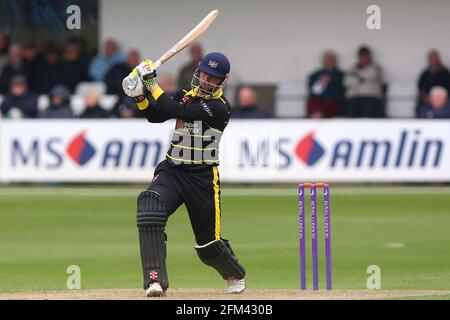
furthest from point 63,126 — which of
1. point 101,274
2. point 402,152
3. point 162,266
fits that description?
point 162,266

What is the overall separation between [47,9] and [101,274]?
47.8ft

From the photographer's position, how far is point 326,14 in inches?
1061

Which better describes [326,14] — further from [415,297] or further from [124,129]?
[415,297]

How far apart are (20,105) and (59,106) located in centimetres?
83

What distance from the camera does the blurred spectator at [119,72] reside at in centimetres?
2564

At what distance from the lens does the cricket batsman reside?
36.4 ft

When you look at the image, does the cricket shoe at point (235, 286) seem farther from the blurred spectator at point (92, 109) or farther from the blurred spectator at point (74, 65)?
the blurred spectator at point (74, 65)

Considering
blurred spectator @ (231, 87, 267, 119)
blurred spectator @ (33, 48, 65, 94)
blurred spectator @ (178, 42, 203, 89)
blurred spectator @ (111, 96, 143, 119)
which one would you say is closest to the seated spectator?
blurred spectator @ (231, 87, 267, 119)

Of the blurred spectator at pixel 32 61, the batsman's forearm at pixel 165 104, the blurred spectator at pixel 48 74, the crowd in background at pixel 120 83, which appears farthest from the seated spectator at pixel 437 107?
the batsman's forearm at pixel 165 104

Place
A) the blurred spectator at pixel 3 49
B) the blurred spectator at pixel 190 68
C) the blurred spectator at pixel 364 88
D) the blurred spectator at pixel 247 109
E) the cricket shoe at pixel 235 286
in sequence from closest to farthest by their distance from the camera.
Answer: the cricket shoe at pixel 235 286, the blurred spectator at pixel 247 109, the blurred spectator at pixel 364 88, the blurred spectator at pixel 190 68, the blurred spectator at pixel 3 49

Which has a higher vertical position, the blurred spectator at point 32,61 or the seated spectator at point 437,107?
the blurred spectator at point 32,61

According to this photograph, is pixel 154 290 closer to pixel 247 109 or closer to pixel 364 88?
pixel 247 109

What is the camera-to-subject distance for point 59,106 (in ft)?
78.2

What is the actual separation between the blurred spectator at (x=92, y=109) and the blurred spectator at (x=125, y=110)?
0.66 ft
